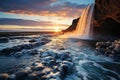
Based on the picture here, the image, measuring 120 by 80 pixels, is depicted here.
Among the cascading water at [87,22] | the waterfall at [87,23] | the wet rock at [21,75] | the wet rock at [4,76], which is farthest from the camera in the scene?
the cascading water at [87,22]

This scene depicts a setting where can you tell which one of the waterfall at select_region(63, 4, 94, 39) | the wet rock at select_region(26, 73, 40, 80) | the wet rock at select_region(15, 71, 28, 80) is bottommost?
the wet rock at select_region(26, 73, 40, 80)

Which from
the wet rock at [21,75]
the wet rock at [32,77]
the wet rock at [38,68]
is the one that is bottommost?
the wet rock at [32,77]

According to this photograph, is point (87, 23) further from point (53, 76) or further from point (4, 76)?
point (4, 76)

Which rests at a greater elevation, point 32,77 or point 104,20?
point 104,20

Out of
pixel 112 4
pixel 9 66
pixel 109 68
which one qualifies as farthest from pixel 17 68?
pixel 112 4

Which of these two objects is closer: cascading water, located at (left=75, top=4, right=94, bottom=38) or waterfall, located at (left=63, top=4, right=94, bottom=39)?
waterfall, located at (left=63, top=4, right=94, bottom=39)

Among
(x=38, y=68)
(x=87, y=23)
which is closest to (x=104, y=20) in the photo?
(x=87, y=23)

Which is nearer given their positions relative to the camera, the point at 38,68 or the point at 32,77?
the point at 32,77

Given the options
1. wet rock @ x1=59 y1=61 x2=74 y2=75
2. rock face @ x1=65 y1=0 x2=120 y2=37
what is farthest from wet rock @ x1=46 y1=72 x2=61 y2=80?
rock face @ x1=65 y1=0 x2=120 y2=37

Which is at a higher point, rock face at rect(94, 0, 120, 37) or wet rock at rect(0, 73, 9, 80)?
rock face at rect(94, 0, 120, 37)

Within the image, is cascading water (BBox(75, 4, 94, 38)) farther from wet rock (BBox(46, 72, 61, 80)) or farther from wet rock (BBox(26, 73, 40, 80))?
wet rock (BBox(26, 73, 40, 80))

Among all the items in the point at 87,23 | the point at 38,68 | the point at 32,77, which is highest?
the point at 87,23

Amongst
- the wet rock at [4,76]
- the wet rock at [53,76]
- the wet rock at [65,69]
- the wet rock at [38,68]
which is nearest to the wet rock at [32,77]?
the wet rock at [53,76]

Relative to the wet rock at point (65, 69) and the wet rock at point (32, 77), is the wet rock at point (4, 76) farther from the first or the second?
the wet rock at point (65, 69)
